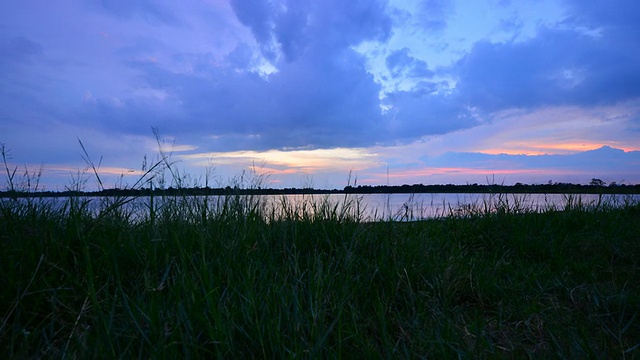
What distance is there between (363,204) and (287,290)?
8.63 feet

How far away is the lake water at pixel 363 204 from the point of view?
409cm

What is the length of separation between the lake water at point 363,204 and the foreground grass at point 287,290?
0.07 m

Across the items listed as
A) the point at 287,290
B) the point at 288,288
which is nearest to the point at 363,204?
the point at 288,288

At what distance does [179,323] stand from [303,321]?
652 mm

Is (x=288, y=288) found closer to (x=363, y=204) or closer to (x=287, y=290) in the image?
(x=287, y=290)

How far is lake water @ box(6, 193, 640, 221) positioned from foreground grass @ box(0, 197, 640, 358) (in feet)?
0.22

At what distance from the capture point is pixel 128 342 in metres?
1.94

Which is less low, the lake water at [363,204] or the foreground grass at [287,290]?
the lake water at [363,204]

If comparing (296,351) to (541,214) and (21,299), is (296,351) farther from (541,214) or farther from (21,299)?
(541,214)

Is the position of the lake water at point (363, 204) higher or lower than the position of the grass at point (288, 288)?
higher

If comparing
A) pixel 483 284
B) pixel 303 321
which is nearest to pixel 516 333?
pixel 483 284

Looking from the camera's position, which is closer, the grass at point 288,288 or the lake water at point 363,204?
the grass at point 288,288

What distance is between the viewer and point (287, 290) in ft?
7.63

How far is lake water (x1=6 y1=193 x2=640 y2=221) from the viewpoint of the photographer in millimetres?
4086
